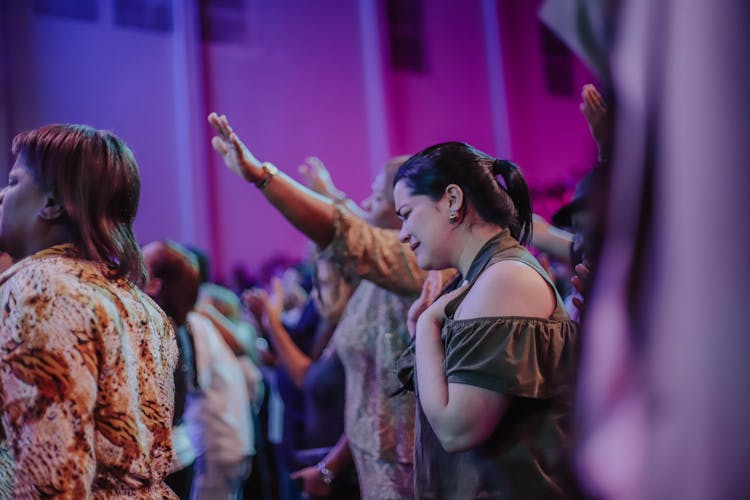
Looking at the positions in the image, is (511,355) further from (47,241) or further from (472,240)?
(47,241)

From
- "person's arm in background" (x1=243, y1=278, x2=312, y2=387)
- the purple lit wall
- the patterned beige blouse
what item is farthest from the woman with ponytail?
the purple lit wall

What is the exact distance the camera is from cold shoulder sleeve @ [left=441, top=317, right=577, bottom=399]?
1.41 metres

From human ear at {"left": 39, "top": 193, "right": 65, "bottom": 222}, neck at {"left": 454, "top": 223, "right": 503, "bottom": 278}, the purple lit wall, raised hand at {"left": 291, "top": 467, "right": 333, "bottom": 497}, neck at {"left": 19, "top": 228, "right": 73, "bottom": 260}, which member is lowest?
raised hand at {"left": 291, "top": 467, "right": 333, "bottom": 497}

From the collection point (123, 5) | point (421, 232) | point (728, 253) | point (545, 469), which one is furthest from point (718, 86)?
point (123, 5)

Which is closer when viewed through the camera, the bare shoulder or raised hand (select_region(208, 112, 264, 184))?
the bare shoulder

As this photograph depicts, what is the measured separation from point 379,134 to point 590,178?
6678 mm

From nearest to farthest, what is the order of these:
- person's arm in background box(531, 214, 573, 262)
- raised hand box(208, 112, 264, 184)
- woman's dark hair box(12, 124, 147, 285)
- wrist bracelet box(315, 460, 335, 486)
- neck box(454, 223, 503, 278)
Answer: woman's dark hair box(12, 124, 147, 285) → neck box(454, 223, 503, 278) → raised hand box(208, 112, 264, 184) → person's arm in background box(531, 214, 573, 262) → wrist bracelet box(315, 460, 335, 486)

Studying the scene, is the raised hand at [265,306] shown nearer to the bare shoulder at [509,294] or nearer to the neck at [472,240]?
the neck at [472,240]

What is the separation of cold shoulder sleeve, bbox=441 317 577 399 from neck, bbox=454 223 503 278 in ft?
0.80

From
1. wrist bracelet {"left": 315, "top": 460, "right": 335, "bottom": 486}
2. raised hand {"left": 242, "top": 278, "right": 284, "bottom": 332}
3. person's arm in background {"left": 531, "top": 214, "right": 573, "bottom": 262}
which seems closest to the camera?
person's arm in background {"left": 531, "top": 214, "right": 573, "bottom": 262}

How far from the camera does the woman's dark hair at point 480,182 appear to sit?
5.57ft

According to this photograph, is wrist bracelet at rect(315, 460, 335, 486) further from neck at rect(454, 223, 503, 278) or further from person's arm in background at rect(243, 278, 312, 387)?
neck at rect(454, 223, 503, 278)

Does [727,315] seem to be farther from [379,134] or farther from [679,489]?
[379,134]

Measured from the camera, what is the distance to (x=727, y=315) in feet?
1.19
